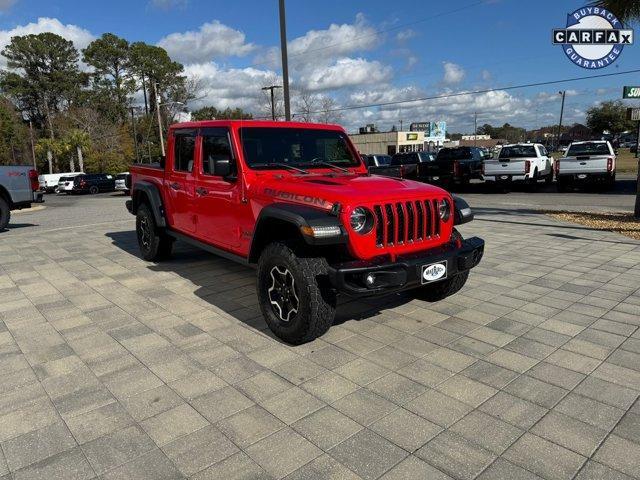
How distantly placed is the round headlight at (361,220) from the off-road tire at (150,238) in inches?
159

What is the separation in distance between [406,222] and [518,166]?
51.0ft

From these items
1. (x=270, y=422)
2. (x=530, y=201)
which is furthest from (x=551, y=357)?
(x=530, y=201)

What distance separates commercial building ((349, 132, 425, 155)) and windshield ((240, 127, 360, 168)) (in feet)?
217

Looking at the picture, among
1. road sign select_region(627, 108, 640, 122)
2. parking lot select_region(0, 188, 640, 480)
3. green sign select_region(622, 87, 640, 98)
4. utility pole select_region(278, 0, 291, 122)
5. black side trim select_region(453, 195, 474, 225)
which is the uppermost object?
utility pole select_region(278, 0, 291, 122)

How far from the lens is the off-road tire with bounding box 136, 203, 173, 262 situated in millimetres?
6789

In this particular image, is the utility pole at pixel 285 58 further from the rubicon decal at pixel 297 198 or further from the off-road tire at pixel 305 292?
the off-road tire at pixel 305 292

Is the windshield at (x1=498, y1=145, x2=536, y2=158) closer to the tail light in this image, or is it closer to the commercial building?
the tail light

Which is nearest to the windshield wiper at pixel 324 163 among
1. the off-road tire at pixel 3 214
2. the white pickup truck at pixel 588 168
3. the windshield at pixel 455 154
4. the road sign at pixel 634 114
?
the road sign at pixel 634 114

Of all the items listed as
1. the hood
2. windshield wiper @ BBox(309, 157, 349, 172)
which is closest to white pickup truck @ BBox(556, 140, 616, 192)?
windshield wiper @ BBox(309, 157, 349, 172)

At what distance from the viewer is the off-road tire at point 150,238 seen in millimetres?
6789

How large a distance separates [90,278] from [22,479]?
4.29m

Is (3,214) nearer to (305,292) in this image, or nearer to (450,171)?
(305,292)

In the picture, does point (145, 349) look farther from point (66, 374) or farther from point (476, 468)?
point (476, 468)

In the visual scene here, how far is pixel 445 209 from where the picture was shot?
4.25 m
